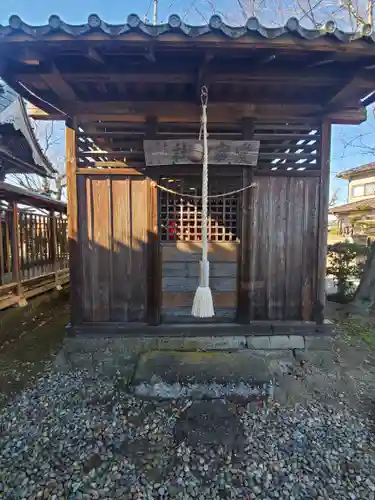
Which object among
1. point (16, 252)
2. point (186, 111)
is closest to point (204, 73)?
point (186, 111)

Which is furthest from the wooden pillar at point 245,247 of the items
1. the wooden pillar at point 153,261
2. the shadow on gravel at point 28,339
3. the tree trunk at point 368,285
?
the tree trunk at point 368,285

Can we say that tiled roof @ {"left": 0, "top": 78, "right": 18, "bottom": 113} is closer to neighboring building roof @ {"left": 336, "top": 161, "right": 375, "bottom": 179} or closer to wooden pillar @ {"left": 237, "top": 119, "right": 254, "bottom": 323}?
wooden pillar @ {"left": 237, "top": 119, "right": 254, "bottom": 323}

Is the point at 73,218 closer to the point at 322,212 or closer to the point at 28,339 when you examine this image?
the point at 28,339

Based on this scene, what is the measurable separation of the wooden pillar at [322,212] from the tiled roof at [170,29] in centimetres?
160

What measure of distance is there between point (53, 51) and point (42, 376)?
409cm

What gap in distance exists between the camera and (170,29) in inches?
100

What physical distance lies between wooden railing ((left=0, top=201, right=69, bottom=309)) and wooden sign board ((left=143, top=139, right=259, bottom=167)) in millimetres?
3545

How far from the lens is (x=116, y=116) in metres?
4.00

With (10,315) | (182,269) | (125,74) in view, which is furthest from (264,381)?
(10,315)

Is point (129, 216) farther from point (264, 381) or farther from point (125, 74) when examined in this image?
point (264, 381)

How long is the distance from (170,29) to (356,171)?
19.6 metres

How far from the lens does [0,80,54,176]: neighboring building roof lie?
6035 mm

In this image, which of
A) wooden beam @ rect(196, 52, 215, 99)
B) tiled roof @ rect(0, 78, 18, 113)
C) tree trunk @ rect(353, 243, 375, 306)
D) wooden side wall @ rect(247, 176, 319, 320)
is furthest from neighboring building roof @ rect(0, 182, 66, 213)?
tree trunk @ rect(353, 243, 375, 306)

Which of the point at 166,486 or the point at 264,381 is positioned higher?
the point at 264,381
